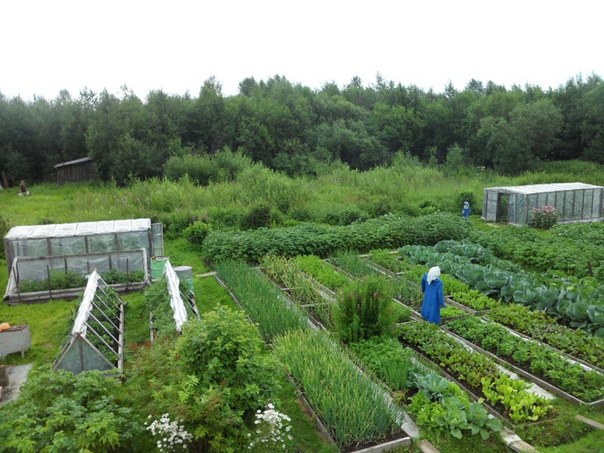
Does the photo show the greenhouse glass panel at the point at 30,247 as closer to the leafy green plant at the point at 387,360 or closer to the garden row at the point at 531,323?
the leafy green plant at the point at 387,360

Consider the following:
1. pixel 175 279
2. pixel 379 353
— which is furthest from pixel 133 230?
pixel 379 353

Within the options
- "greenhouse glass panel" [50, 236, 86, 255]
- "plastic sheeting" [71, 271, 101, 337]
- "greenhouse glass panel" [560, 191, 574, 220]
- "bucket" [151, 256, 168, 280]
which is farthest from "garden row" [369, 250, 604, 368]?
"greenhouse glass panel" [560, 191, 574, 220]

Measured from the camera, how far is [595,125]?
36.6 meters

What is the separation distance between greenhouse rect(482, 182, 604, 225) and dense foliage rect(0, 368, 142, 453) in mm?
19713

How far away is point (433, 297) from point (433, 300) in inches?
2.5

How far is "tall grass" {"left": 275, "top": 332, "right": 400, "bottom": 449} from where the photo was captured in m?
6.28

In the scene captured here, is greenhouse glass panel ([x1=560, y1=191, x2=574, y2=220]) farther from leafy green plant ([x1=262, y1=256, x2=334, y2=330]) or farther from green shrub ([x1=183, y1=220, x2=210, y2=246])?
green shrub ([x1=183, y1=220, x2=210, y2=246])

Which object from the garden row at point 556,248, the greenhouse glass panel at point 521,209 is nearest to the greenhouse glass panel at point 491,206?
the greenhouse glass panel at point 521,209

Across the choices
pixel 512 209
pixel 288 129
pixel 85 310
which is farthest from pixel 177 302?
pixel 288 129

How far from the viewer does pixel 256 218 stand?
65.9 feet

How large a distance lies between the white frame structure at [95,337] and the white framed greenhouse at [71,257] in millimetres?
2168

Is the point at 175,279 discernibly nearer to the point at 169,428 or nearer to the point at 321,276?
the point at 321,276

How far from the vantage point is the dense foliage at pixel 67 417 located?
5.06 metres

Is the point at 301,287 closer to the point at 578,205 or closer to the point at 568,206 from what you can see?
the point at 568,206
